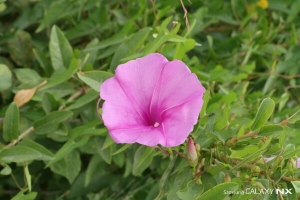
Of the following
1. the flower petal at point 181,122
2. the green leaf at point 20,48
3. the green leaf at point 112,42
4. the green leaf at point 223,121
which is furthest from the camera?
the green leaf at point 20,48

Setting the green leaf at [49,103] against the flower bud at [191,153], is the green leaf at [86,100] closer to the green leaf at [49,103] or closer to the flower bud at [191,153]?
the green leaf at [49,103]

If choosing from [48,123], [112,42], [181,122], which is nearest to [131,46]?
[112,42]

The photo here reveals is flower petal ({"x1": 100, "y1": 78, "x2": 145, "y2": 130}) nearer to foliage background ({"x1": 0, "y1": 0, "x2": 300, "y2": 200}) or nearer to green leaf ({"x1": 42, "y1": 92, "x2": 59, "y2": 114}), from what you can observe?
foliage background ({"x1": 0, "y1": 0, "x2": 300, "y2": 200})

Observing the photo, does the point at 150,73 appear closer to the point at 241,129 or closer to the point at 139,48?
the point at 241,129

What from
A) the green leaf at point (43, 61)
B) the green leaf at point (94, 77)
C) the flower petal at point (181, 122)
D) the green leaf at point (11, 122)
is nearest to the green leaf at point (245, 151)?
the flower petal at point (181, 122)

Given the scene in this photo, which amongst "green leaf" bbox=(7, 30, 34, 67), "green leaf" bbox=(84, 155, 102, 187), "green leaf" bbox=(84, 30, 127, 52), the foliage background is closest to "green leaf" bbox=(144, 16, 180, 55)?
the foliage background

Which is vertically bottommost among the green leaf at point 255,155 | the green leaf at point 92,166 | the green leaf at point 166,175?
the green leaf at point 92,166
